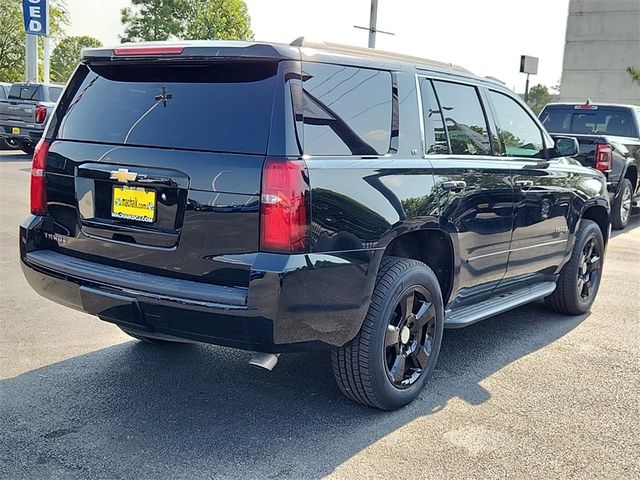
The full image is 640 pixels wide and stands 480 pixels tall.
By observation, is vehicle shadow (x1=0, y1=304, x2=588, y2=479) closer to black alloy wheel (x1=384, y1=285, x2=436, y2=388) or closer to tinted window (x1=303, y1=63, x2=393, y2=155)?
black alloy wheel (x1=384, y1=285, x2=436, y2=388)

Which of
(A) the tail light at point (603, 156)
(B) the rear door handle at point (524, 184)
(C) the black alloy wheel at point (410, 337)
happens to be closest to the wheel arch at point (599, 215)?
(B) the rear door handle at point (524, 184)

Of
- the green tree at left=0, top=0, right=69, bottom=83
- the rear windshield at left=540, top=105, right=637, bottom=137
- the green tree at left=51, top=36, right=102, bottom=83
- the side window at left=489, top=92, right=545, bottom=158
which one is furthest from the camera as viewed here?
the green tree at left=51, top=36, right=102, bottom=83

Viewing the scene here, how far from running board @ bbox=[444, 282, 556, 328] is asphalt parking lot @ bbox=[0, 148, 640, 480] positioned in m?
0.34

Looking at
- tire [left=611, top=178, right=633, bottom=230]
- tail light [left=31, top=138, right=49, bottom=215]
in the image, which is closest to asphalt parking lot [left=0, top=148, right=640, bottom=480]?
tail light [left=31, top=138, right=49, bottom=215]

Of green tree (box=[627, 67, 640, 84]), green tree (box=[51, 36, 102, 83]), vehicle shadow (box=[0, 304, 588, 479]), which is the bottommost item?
vehicle shadow (box=[0, 304, 588, 479])

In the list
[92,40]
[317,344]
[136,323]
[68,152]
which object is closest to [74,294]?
[136,323]

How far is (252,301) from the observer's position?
9.55 feet

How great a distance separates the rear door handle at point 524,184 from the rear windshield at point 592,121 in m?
6.30

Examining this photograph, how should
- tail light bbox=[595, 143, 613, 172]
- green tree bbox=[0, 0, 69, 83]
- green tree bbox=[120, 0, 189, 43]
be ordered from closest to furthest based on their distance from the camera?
1. tail light bbox=[595, 143, 613, 172]
2. green tree bbox=[0, 0, 69, 83]
3. green tree bbox=[120, 0, 189, 43]

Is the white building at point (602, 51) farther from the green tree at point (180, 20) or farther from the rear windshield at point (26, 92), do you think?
the rear windshield at point (26, 92)

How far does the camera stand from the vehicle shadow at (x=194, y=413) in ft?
9.89

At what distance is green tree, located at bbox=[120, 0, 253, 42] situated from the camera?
164 ft

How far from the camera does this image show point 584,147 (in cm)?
898

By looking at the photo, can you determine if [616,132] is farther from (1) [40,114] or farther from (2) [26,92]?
(2) [26,92]
